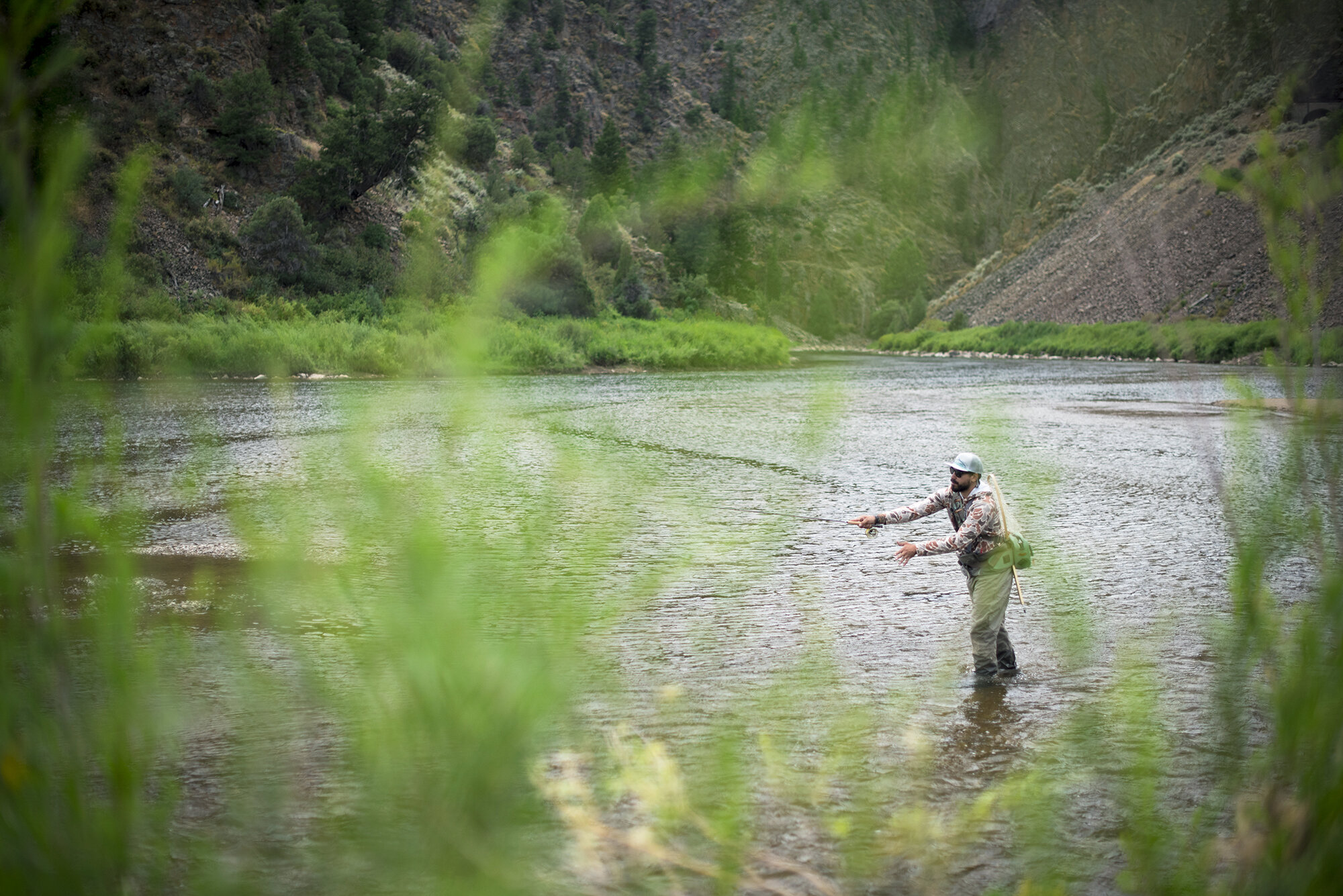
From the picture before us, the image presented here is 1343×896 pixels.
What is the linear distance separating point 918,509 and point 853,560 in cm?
308

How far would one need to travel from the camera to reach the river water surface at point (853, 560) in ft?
10.1

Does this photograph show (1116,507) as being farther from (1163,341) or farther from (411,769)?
(411,769)

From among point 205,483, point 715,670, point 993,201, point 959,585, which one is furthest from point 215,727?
point 993,201

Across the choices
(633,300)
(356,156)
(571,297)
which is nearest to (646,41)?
(633,300)

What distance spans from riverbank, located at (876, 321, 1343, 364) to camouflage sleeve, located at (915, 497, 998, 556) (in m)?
19.2

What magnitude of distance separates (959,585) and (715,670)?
3.19m

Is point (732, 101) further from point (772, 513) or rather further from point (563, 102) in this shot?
point (772, 513)

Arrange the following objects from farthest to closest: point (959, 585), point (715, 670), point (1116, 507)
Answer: point (1116, 507), point (959, 585), point (715, 670)

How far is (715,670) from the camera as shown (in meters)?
5.89

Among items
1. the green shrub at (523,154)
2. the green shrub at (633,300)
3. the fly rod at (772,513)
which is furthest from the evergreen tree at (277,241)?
the fly rod at (772,513)

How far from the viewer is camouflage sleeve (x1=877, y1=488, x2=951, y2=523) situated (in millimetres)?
6160

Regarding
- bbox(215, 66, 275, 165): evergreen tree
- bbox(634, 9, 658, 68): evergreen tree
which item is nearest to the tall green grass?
bbox(215, 66, 275, 165): evergreen tree

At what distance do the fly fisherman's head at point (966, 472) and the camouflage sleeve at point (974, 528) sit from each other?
16 cm

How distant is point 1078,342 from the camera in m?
63.0
